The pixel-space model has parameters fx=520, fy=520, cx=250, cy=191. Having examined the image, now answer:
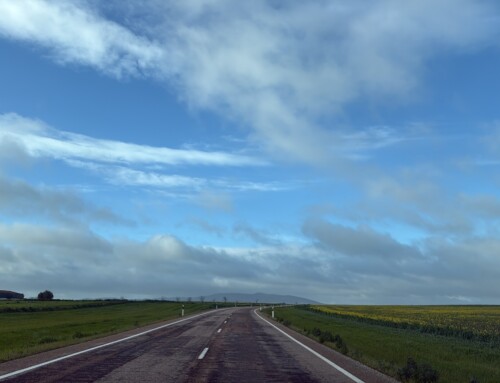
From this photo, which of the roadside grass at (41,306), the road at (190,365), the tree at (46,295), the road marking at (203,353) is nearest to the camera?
the road at (190,365)

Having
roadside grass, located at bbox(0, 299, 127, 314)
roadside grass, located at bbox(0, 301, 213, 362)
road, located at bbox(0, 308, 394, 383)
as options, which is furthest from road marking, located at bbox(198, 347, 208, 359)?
roadside grass, located at bbox(0, 299, 127, 314)

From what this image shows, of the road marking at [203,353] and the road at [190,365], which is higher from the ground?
the road marking at [203,353]

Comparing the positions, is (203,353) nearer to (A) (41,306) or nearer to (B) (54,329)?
(B) (54,329)

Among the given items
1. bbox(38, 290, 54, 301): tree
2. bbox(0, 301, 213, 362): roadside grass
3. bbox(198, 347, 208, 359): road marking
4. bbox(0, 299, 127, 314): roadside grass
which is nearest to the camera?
bbox(198, 347, 208, 359): road marking

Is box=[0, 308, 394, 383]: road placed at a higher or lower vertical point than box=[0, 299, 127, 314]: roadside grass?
lower

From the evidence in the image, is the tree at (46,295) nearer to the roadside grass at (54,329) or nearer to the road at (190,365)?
the roadside grass at (54,329)

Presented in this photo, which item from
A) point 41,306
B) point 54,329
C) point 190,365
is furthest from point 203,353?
point 41,306

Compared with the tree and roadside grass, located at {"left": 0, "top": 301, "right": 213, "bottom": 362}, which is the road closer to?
roadside grass, located at {"left": 0, "top": 301, "right": 213, "bottom": 362}

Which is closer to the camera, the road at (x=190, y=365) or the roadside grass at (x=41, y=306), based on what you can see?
the road at (x=190, y=365)

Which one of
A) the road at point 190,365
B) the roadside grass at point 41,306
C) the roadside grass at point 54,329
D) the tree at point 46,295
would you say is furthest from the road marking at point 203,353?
the tree at point 46,295

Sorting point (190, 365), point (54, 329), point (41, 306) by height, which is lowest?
point (54, 329)

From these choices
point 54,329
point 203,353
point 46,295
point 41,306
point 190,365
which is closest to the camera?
point 190,365

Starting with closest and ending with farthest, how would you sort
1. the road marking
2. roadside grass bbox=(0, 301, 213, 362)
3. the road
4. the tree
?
the road < the road marking < roadside grass bbox=(0, 301, 213, 362) < the tree

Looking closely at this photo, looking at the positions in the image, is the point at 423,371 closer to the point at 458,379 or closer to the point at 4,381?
the point at 458,379
